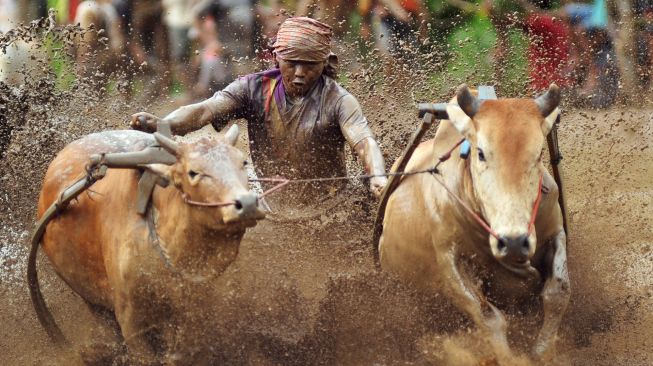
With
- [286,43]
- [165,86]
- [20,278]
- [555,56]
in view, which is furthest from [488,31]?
[20,278]

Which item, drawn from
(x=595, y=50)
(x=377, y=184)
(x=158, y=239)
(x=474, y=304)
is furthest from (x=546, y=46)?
(x=158, y=239)

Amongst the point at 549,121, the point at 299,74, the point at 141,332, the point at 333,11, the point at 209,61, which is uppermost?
the point at 549,121

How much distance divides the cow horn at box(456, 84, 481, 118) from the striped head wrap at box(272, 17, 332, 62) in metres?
1.52

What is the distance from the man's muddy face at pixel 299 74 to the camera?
7352mm

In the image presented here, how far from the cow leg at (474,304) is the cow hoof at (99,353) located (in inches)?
68.8

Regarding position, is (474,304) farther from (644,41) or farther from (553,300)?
(644,41)

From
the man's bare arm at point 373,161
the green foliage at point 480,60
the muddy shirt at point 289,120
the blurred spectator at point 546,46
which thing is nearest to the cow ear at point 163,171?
the man's bare arm at point 373,161

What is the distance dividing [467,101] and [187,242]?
1.42 m

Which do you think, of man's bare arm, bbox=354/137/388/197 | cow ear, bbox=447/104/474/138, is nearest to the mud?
man's bare arm, bbox=354/137/388/197

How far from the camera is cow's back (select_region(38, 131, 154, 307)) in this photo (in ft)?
21.0

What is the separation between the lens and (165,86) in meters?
11.7

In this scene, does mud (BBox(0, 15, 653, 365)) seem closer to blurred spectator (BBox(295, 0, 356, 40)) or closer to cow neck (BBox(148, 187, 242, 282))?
cow neck (BBox(148, 187, 242, 282))

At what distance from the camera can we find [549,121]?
594 cm

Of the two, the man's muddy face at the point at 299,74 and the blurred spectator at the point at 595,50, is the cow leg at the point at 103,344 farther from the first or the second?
the blurred spectator at the point at 595,50
